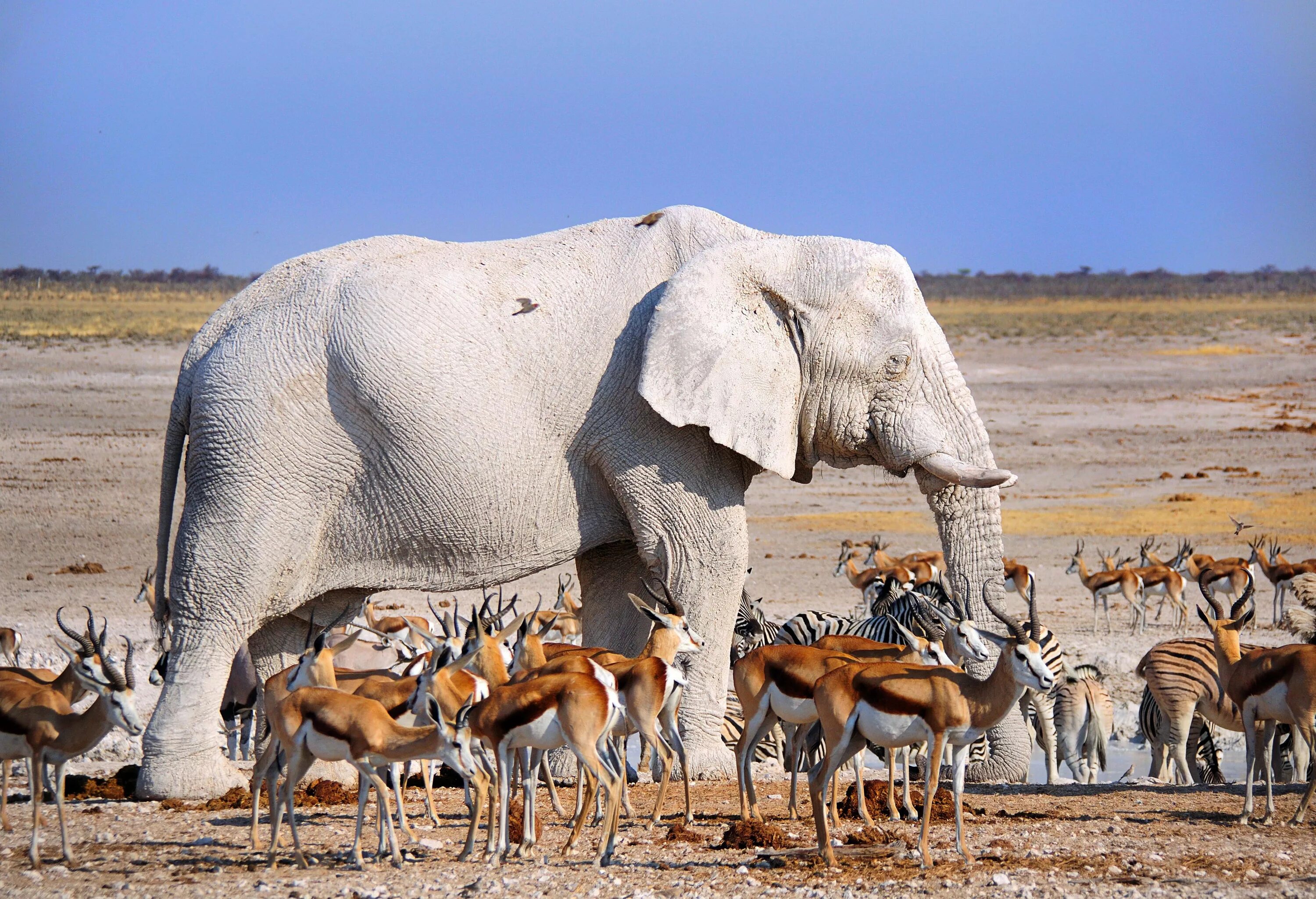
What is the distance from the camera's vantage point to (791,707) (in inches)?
313

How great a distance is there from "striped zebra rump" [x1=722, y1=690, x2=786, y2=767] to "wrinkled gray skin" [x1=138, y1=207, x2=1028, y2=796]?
1416 mm

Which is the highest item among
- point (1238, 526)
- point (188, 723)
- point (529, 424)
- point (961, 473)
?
point (529, 424)

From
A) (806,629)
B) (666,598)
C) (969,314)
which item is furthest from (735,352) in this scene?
(969,314)

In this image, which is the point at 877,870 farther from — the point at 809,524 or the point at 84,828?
the point at 809,524

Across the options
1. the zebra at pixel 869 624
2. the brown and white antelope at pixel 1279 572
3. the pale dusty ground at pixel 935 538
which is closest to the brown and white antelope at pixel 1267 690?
the pale dusty ground at pixel 935 538

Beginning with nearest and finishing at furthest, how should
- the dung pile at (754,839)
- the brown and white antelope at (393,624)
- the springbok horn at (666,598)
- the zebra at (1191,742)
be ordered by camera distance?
the dung pile at (754,839), the springbok horn at (666,598), the zebra at (1191,742), the brown and white antelope at (393,624)

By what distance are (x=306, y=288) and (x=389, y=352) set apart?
0.74 metres

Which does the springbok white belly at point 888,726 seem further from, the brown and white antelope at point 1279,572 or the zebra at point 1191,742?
the brown and white antelope at point 1279,572

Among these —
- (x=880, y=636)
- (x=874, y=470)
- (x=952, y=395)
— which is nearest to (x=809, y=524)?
(x=874, y=470)

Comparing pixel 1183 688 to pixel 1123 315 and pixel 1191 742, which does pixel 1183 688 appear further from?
pixel 1123 315

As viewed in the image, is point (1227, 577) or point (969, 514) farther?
point (1227, 577)

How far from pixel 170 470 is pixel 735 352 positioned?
11.2ft

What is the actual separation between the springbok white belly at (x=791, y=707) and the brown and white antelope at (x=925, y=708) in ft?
1.90

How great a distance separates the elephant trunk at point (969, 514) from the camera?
30.3 ft
